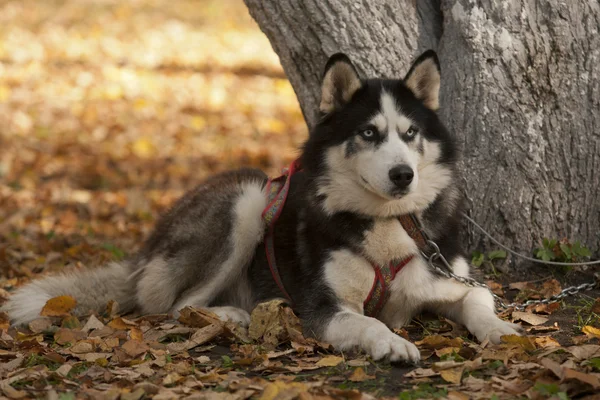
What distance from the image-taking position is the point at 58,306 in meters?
4.77

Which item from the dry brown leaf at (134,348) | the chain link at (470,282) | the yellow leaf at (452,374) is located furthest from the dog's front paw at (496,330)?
the dry brown leaf at (134,348)

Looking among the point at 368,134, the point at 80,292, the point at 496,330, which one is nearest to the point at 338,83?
the point at 368,134

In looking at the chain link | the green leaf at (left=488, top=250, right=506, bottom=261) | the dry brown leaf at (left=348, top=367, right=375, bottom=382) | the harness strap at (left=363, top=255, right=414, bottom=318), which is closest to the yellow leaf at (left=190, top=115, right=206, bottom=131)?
the green leaf at (left=488, top=250, right=506, bottom=261)

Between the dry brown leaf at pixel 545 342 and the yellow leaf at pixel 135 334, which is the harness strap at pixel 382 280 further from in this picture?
the yellow leaf at pixel 135 334

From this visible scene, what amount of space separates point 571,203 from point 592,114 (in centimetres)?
60

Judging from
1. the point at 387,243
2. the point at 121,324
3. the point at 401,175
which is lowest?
the point at 121,324

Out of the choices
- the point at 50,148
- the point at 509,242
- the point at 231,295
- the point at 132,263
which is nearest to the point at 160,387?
the point at 231,295

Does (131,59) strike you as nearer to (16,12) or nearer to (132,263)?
(16,12)

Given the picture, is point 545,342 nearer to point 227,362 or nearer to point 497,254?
point 497,254

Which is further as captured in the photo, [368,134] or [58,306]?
[58,306]

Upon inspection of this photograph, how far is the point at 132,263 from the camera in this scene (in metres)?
5.29

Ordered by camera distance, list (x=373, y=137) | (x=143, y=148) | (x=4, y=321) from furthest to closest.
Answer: (x=143, y=148) → (x=4, y=321) → (x=373, y=137)

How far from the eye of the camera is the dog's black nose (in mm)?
3848

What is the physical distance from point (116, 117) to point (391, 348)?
9.19m
